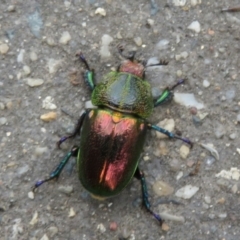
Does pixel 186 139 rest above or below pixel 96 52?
below

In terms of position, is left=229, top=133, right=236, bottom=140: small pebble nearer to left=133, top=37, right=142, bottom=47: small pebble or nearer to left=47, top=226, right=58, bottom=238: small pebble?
left=133, top=37, right=142, bottom=47: small pebble

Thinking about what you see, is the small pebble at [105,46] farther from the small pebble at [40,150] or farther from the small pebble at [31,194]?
the small pebble at [31,194]

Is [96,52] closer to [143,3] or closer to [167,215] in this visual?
[143,3]

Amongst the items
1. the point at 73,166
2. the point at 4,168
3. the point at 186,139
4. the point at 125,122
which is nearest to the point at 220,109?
the point at 186,139

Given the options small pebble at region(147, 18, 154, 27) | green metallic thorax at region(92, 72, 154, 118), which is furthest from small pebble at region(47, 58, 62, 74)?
small pebble at region(147, 18, 154, 27)

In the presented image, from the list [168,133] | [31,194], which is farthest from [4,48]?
[168,133]

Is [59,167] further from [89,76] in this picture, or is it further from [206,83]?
[206,83]
